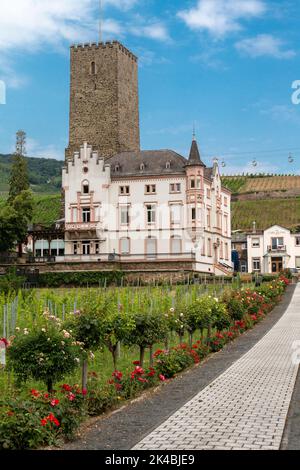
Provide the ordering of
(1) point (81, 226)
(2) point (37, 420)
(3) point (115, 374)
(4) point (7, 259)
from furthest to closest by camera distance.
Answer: (1) point (81, 226)
(4) point (7, 259)
(3) point (115, 374)
(2) point (37, 420)

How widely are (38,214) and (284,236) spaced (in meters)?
51.6

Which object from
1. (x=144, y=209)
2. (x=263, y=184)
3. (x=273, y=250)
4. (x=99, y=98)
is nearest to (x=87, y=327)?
(x=144, y=209)

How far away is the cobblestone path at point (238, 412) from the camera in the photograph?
446 inches

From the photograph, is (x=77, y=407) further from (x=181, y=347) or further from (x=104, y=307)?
(x=181, y=347)

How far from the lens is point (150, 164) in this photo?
2793 inches

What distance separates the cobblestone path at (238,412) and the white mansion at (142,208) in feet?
152

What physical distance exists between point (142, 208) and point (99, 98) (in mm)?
18782

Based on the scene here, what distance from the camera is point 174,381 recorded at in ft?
59.7

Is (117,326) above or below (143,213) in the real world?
below

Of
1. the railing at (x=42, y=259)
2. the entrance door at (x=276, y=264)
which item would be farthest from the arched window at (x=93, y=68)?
the entrance door at (x=276, y=264)

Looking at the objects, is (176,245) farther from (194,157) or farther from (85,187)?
(85,187)

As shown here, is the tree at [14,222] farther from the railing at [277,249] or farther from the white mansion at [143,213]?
the railing at [277,249]

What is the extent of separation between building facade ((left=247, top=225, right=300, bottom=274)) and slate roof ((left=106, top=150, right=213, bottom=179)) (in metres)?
20.7
